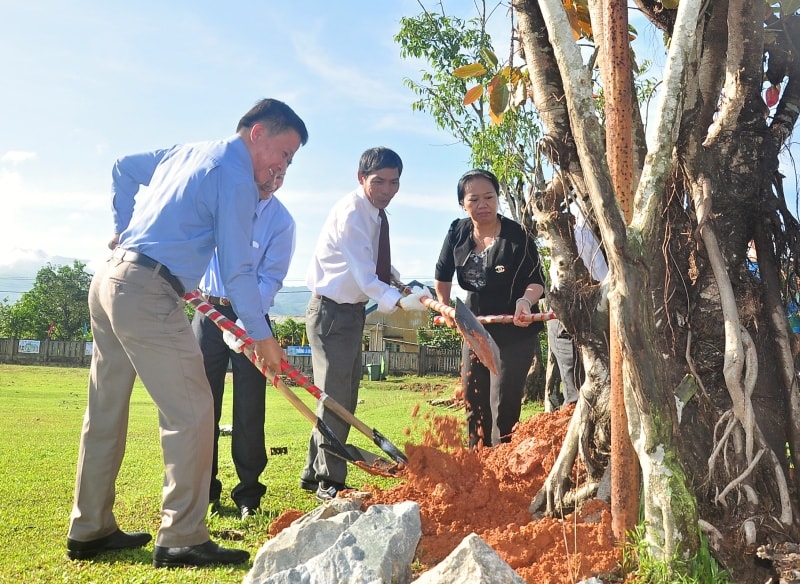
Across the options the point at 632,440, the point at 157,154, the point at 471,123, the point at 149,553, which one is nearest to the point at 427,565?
the point at 632,440

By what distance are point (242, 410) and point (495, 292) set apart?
1873mm

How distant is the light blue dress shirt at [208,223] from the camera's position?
10.9ft

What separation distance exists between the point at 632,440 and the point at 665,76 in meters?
1.37

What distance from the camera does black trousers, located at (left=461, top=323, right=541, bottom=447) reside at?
4742 millimetres

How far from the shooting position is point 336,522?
2.84m

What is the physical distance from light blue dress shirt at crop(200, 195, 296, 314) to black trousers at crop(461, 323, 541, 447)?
4.46 feet

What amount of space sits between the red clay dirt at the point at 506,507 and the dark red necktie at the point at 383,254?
108 cm

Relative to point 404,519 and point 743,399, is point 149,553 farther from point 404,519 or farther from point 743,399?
point 743,399

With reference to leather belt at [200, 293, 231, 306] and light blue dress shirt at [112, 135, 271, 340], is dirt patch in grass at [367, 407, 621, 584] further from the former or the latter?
leather belt at [200, 293, 231, 306]

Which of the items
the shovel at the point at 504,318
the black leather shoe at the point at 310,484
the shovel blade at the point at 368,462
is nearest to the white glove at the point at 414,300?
the shovel at the point at 504,318

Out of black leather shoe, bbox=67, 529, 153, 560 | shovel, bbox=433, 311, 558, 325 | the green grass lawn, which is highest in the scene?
shovel, bbox=433, 311, 558, 325

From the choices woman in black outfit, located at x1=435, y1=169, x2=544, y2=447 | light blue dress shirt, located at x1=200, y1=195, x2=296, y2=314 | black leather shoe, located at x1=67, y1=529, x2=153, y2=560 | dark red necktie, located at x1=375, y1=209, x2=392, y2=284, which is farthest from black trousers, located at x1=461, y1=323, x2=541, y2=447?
black leather shoe, located at x1=67, y1=529, x2=153, y2=560

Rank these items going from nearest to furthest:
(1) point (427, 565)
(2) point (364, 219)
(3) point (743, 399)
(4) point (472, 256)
A: (3) point (743, 399), (1) point (427, 565), (2) point (364, 219), (4) point (472, 256)

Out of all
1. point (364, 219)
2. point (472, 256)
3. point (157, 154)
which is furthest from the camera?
point (472, 256)
